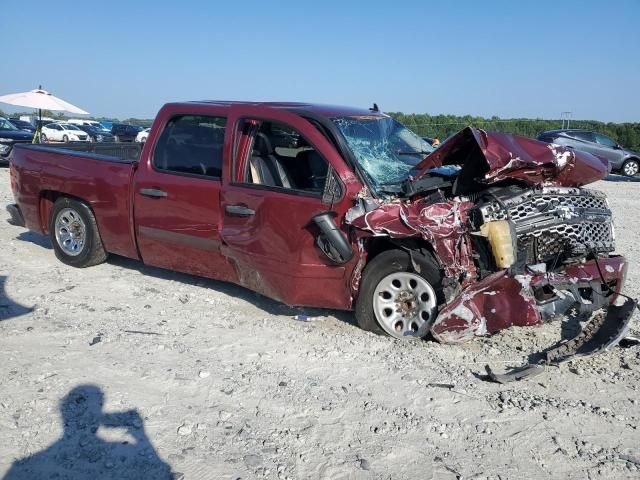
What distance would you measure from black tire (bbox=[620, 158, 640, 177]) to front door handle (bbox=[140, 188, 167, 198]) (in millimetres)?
19451

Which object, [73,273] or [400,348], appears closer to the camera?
[400,348]

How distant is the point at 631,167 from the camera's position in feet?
68.7

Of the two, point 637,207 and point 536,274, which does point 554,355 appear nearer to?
point 536,274

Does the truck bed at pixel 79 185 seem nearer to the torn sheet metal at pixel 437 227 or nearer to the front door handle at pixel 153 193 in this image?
the front door handle at pixel 153 193

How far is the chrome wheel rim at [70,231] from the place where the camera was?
644cm

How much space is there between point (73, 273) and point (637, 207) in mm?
→ 11156

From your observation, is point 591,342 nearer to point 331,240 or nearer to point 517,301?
point 517,301

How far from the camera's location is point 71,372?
4.00m

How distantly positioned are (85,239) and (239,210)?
2.34m

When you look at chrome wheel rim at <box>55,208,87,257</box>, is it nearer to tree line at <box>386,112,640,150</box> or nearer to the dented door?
the dented door

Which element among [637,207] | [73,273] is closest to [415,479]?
[73,273]

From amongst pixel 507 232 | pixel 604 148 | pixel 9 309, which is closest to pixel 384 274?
pixel 507 232

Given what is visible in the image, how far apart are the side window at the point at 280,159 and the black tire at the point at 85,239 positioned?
2184 mm

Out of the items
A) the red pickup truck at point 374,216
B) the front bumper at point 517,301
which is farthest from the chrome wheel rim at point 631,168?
the front bumper at point 517,301
